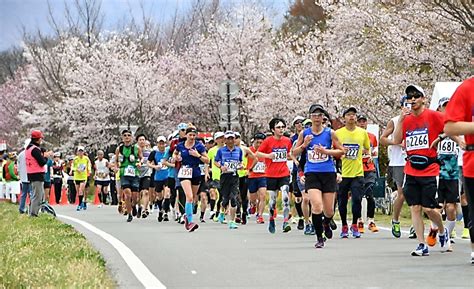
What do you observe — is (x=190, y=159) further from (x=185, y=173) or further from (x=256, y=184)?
(x=256, y=184)

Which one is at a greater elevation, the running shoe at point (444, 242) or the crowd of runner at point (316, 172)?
the crowd of runner at point (316, 172)

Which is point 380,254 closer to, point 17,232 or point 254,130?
point 17,232

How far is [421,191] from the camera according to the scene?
11.0 m

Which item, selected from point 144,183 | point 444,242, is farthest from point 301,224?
point 144,183

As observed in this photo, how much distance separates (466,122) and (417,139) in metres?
3.21

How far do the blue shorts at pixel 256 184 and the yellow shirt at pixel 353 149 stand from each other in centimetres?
372

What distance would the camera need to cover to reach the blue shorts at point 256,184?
18188mm

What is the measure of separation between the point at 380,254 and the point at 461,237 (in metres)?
2.91

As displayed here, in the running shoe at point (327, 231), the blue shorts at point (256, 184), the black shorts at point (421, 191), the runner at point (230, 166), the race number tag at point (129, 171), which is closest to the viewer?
the black shorts at point (421, 191)

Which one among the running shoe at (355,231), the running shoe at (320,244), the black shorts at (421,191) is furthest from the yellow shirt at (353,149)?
the black shorts at (421,191)

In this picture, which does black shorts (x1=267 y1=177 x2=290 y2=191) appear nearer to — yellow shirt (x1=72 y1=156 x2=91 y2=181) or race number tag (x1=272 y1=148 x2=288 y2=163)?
race number tag (x1=272 y1=148 x2=288 y2=163)

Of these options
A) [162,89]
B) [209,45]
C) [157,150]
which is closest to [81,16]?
[162,89]

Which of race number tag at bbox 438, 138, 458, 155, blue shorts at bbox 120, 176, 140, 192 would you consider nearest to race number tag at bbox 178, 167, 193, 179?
blue shorts at bbox 120, 176, 140, 192

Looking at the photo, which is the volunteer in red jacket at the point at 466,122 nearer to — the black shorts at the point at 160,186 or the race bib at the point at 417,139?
the race bib at the point at 417,139
